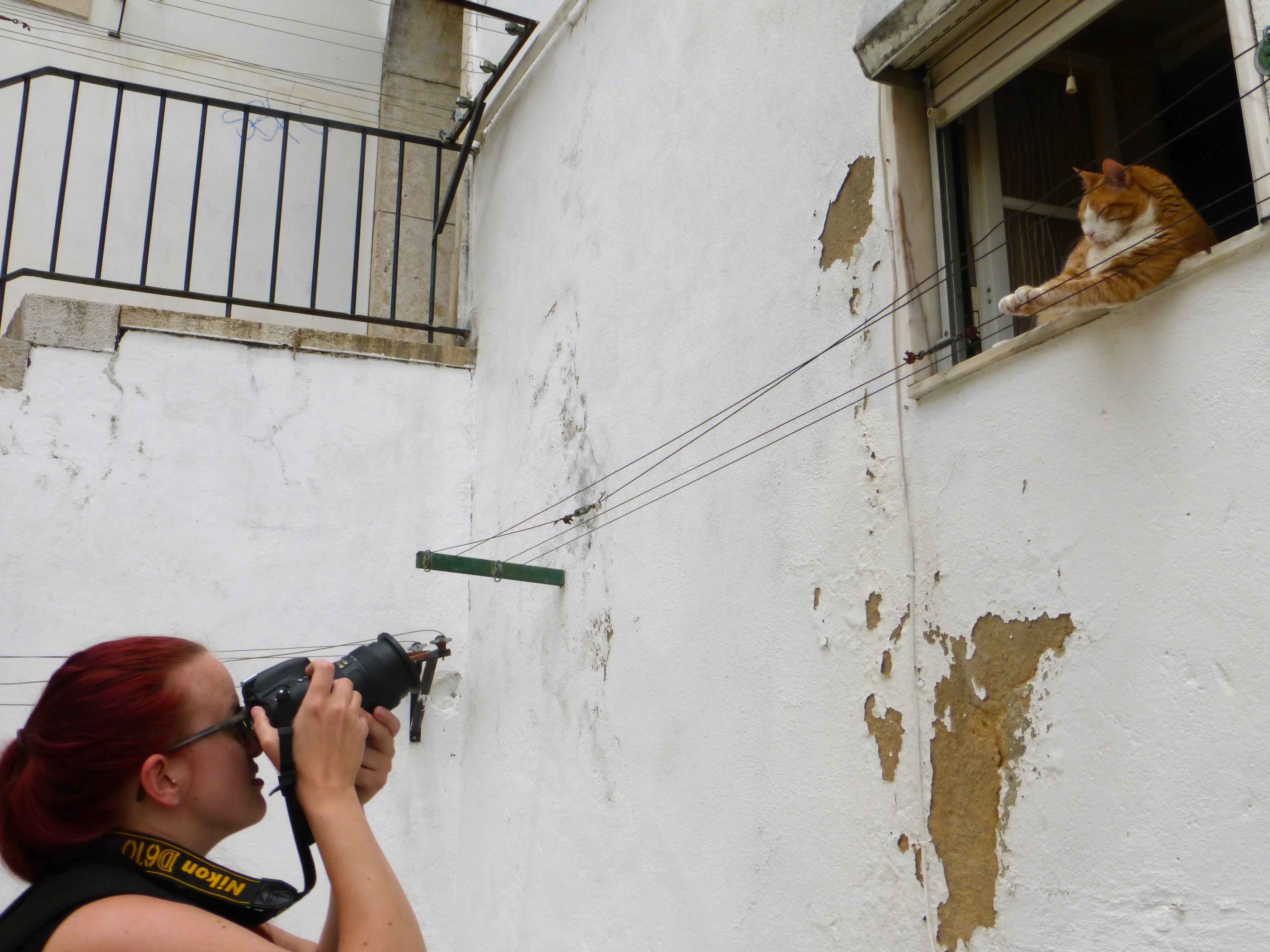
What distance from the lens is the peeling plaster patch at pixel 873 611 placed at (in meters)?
1.70

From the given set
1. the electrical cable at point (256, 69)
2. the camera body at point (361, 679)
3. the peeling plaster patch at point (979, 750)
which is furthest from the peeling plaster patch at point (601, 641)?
the electrical cable at point (256, 69)

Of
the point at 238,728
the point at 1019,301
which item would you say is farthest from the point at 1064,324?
the point at 238,728

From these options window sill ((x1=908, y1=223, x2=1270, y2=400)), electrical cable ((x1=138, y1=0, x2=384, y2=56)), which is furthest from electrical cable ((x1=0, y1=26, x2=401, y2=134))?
window sill ((x1=908, y1=223, x2=1270, y2=400))

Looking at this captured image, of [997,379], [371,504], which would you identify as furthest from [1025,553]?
[371,504]

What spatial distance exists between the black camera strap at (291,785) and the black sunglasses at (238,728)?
3cm

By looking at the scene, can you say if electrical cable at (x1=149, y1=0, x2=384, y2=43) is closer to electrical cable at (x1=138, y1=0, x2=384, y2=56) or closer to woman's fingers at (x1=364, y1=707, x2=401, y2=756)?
electrical cable at (x1=138, y1=0, x2=384, y2=56)

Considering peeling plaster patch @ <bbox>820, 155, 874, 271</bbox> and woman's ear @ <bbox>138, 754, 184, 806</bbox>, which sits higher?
peeling plaster patch @ <bbox>820, 155, 874, 271</bbox>

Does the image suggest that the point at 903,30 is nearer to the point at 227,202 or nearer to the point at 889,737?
the point at 889,737

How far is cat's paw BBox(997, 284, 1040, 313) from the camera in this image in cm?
138

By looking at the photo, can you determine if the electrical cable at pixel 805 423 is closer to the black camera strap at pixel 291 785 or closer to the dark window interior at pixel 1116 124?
the dark window interior at pixel 1116 124

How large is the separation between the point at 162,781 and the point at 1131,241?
122 cm

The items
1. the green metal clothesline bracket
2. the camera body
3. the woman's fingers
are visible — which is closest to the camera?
the camera body

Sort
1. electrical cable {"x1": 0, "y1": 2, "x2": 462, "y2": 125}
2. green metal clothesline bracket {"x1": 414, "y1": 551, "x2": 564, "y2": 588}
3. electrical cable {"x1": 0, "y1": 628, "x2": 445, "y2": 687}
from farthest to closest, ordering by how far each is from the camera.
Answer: electrical cable {"x1": 0, "y1": 2, "x2": 462, "y2": 125}
electrical cable {"x1": 0, "y1": 628, "x2": 445, "y2": 687}
green metal clothesline bracket {"x1": 414, "y1": 551, "x2": 564, "y2": 588}

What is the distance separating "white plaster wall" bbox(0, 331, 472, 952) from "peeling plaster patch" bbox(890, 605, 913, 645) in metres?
2.06
